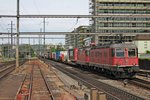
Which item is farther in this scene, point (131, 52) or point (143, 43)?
point (143, 43)

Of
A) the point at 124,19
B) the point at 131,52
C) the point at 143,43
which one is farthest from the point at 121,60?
the point at 124,19

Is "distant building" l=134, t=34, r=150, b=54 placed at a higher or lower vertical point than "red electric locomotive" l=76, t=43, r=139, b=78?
higher

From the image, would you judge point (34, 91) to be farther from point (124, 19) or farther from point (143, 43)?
point (124, 19)

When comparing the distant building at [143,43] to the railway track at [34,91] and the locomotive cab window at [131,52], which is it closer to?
the locomotive cab window at [131,52]

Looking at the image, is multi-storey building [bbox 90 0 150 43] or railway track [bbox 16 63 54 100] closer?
railway track [bbox 16 63 54 100]

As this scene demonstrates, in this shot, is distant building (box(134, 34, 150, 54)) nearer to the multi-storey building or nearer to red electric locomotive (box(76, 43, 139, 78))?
the multi-storey building

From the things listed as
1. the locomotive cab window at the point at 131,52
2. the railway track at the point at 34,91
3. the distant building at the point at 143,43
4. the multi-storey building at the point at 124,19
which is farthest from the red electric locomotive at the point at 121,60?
the multi-storey building at the point at 124,19

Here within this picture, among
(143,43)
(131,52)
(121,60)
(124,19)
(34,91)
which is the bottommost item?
(34,91)

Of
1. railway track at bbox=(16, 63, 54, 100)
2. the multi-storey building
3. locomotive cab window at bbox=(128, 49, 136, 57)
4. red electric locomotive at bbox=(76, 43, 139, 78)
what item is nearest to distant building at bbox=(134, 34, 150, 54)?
the multi-storey building

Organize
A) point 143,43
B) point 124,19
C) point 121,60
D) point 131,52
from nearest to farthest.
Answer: point 121,60
point 131,52
point 143,43
point 124,19

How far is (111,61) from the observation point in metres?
31.5

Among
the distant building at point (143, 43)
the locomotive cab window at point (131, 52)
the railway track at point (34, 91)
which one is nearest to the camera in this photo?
the railway track at point (34, 91)

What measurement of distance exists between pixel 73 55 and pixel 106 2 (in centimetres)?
6082

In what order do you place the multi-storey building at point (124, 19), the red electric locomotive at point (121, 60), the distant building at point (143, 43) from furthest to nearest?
the multi-storey building at point (124, 19), the distant building at point (143, 43), the red electric locomotive at point (121, 60)
